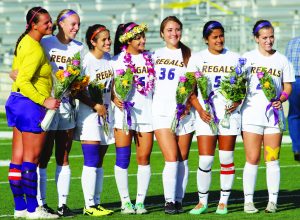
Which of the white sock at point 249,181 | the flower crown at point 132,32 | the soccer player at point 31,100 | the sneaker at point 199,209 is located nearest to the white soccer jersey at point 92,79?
the flower crown at point 132,32

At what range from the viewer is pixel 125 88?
8.78 m

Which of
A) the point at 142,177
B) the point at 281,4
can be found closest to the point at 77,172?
the point at 142,177

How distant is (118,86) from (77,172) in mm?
3637

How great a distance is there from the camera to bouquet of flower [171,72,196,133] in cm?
873

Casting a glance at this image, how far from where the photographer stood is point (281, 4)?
2923 cm

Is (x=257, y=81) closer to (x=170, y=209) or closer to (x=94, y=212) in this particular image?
(x=170, y=209)

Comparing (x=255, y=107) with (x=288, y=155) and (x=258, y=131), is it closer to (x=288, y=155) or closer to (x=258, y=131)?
(x=258, y=131)

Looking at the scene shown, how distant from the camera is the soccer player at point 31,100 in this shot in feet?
26.4

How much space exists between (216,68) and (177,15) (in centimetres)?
1795

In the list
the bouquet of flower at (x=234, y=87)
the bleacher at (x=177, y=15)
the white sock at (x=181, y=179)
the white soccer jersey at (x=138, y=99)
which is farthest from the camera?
the bleacher at (x=177, y=15)

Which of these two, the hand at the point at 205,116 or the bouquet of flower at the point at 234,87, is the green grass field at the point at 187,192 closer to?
the hand at the point at 205,116

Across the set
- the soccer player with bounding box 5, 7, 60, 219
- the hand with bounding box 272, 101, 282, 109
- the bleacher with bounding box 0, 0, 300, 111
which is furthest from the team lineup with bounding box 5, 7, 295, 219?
the bleacher with bounding box 0, 0, 300, 111

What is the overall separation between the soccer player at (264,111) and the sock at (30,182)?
2.02m

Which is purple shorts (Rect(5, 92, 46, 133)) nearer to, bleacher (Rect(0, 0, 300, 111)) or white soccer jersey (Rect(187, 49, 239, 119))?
white soccer jersey (Rect(187, 49, 239, 119))
